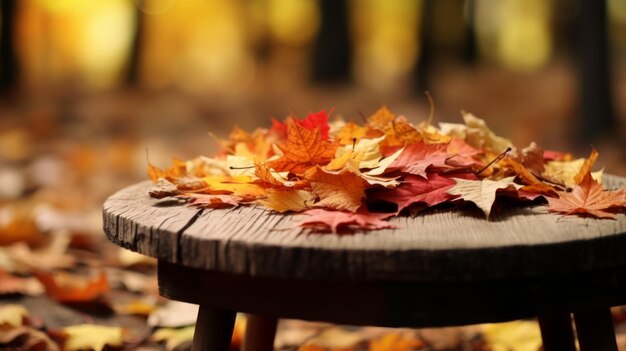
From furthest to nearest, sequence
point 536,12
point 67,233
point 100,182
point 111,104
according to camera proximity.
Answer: point 536,12 < point 111,104 < point 100,182 < point 67,233

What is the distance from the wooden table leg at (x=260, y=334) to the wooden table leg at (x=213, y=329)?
1.62 feet

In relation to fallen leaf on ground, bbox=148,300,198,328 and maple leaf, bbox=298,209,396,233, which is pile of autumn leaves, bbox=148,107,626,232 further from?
fallen leaf on ground, bbox=148,300,198,328

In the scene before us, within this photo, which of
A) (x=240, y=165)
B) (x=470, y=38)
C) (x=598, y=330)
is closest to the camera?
(x=598, y=330)

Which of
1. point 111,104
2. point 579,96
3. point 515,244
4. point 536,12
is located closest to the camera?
point 515,244

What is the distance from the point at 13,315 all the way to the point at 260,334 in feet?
2.92

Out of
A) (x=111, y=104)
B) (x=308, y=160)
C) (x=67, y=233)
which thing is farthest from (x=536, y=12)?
(x=308, y=160)

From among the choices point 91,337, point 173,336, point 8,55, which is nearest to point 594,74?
point 173,336

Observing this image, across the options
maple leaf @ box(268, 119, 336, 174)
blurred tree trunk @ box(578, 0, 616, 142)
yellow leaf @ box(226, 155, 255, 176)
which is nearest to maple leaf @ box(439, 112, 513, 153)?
maple leaf @ box(268, 119, 336, 174)

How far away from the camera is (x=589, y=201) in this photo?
54.2 inches

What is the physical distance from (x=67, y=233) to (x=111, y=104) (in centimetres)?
714

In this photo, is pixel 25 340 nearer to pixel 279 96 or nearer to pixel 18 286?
pixel 18 286

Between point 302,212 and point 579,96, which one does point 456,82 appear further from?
point 302,212

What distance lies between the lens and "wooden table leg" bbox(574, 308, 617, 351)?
1339 mm

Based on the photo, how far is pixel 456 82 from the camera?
12.7 meters
